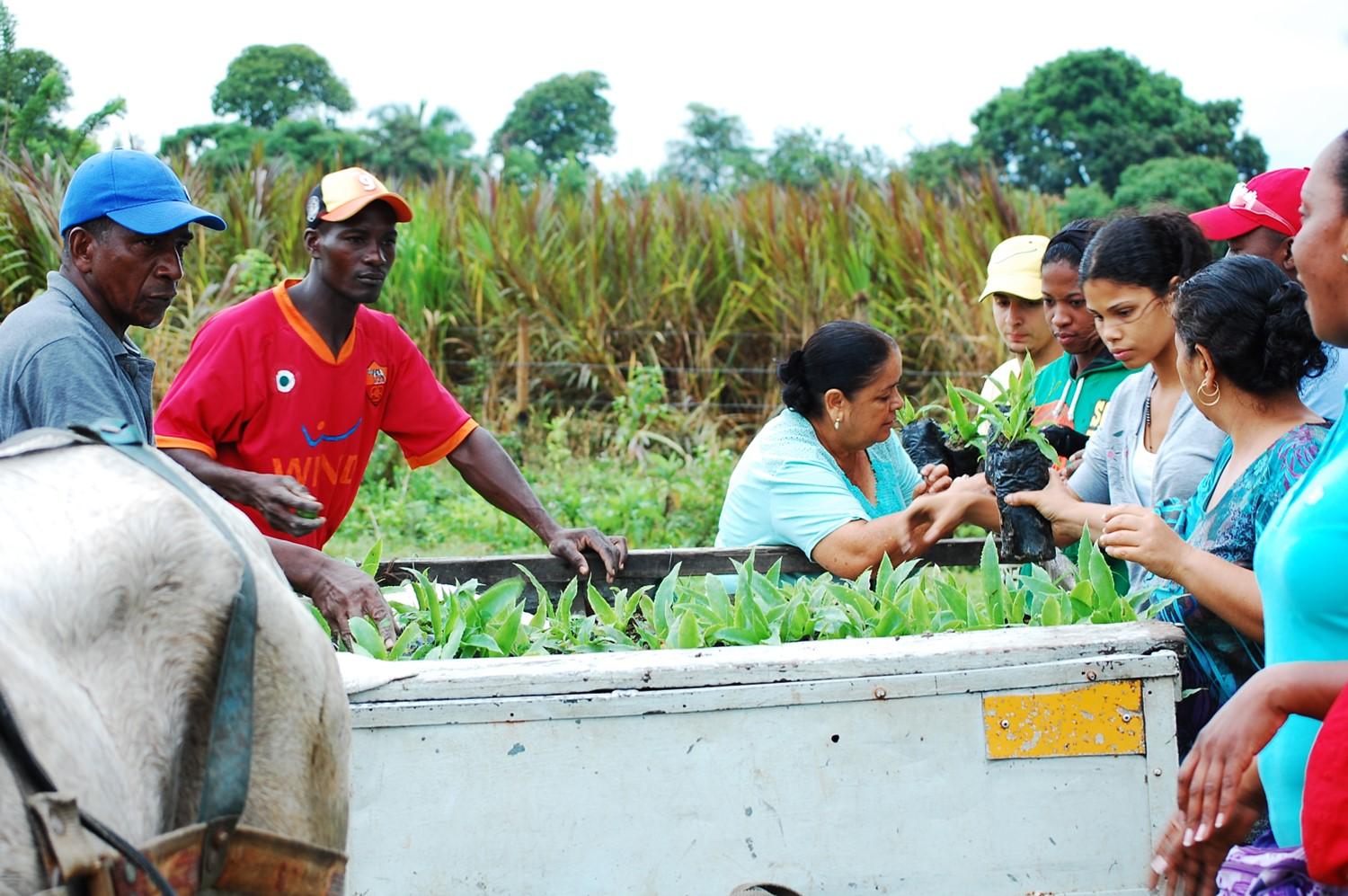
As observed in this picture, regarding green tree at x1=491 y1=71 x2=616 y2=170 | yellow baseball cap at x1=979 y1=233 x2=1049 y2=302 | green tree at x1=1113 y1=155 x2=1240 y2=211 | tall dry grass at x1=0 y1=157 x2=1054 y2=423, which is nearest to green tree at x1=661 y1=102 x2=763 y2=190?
green tree at x1=491 y1=71 x2=616 y2=170

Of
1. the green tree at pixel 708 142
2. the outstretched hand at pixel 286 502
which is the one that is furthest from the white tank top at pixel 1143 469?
the green tree at pixel 708 142

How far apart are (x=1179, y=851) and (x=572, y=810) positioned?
3.42ft

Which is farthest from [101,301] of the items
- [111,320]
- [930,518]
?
[930,518]

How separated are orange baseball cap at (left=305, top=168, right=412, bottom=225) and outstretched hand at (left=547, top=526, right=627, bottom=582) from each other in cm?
106

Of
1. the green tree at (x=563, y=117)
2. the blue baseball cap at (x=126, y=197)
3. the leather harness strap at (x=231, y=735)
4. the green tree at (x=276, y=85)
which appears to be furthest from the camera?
the green tree at (x=563, y=117)

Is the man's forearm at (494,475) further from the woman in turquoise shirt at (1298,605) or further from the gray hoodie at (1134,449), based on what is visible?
the woman in turquoise shirt at (1298,605)

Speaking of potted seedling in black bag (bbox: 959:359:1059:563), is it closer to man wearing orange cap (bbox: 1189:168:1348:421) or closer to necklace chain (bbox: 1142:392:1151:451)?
necklace chain (bbox: 1142:392:1151:451)

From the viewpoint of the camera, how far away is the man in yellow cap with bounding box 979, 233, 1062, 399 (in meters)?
4.56

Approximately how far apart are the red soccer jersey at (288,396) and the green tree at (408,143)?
21.3m

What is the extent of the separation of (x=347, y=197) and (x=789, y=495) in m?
1.58

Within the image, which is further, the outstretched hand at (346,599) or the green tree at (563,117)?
the green tree at (563,117)

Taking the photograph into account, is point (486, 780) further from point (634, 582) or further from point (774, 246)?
point (774, 246)

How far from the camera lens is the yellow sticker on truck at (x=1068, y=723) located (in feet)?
7.97

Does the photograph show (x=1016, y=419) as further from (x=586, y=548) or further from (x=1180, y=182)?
(x=1180, y=182)
